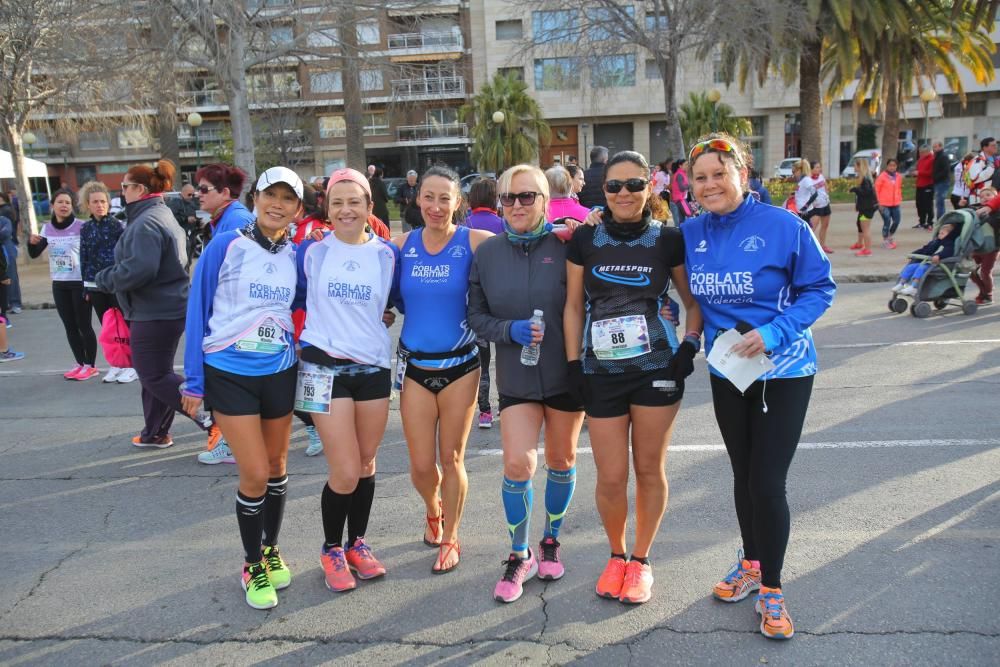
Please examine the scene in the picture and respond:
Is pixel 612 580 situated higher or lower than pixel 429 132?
lower

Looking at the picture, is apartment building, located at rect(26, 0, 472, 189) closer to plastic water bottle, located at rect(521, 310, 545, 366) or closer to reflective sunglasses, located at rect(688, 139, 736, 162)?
plastic water bottle, located at rect(521, 310, 545, 366)

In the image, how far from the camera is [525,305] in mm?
3518

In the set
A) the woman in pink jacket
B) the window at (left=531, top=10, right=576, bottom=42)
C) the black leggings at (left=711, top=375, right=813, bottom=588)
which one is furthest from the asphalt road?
the window at (left=531, top=10, right=576, bottom=42)

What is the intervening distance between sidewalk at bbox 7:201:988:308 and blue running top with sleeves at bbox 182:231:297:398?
10.8 meters

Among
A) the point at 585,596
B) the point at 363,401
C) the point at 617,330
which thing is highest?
the point at 617,330

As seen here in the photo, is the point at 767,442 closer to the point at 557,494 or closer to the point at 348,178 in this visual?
the point at 557,494

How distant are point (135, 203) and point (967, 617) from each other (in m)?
5.43

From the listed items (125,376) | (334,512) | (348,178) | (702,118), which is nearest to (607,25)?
(125,376)

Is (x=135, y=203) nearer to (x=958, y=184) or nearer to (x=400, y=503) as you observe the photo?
(x=400, y=503)

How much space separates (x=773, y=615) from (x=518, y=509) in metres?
1.18

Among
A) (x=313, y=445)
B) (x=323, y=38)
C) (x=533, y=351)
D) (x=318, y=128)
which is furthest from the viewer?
(x=318, y=128)

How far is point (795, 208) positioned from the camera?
50.2ft

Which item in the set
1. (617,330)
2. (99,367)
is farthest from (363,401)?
(99,367)

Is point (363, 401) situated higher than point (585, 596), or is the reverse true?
point (363, 401)
